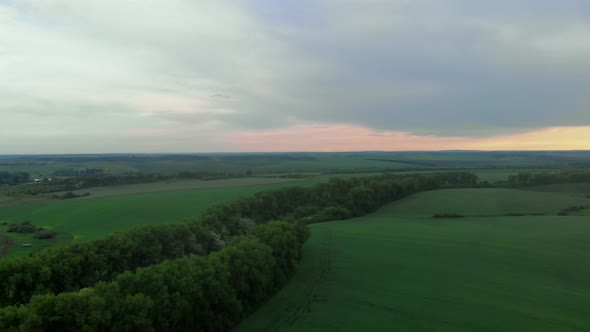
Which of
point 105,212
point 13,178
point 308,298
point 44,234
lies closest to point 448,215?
point 308,298

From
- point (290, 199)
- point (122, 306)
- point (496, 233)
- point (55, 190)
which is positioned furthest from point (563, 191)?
point (55, 190)

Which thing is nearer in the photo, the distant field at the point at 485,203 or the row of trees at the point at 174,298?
the row of trees at the point at 174,298

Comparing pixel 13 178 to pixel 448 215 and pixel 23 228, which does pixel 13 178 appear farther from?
pixel 448 215

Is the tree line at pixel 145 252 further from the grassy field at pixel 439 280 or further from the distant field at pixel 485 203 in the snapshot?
the distant field at pixel 485 203

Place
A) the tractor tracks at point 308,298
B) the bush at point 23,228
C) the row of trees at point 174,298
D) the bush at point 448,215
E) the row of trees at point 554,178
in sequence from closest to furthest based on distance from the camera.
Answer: the row of trees at point 174,298 → the tractor tracks at point 308,298 → the bush at point 23,228 → the bush at point 448,215 → the row of trees at point 554,178

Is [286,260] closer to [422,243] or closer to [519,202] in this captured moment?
[422,243]

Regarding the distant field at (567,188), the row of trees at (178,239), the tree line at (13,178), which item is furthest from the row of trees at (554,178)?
the tree line at (13,178)
